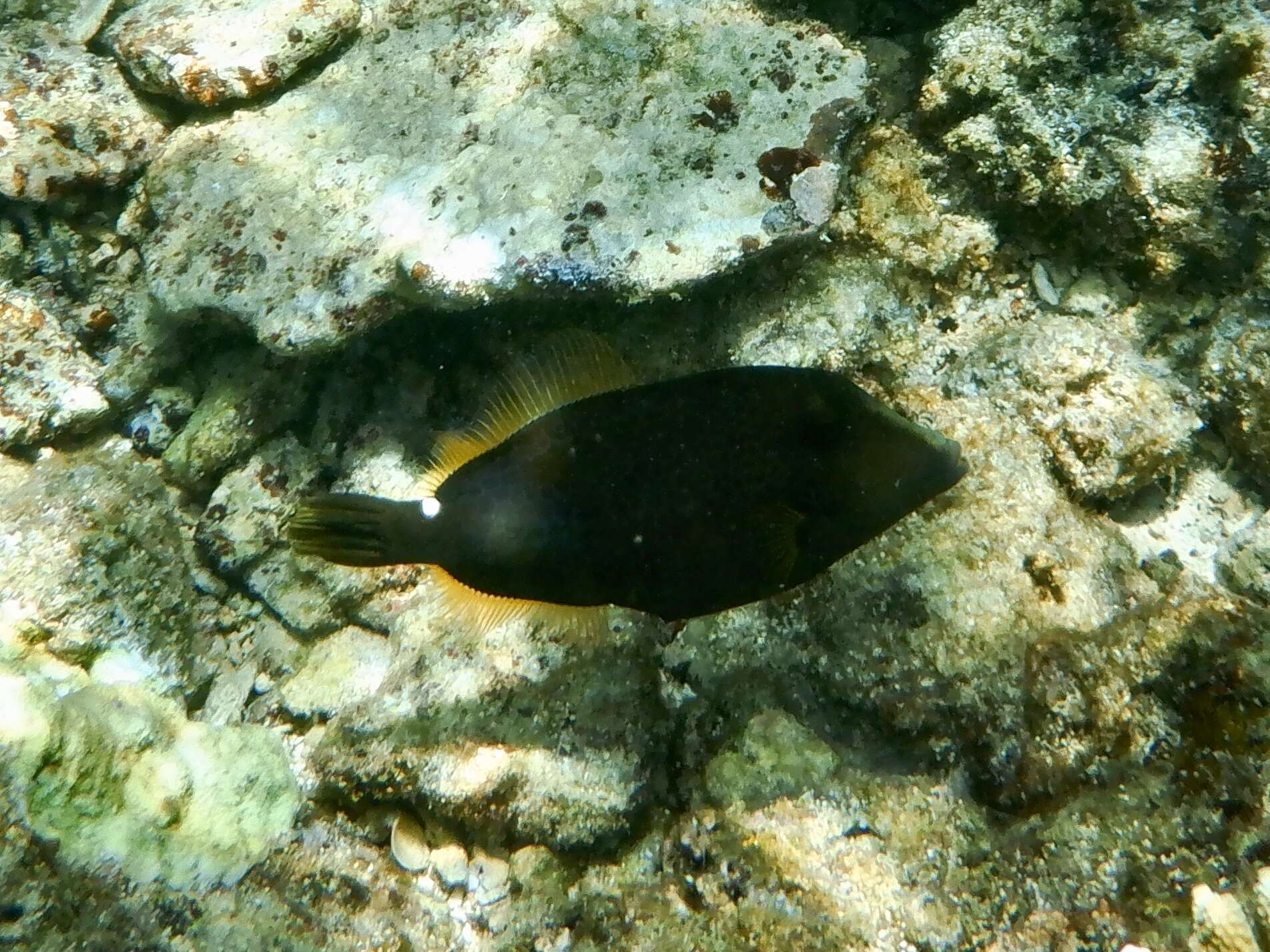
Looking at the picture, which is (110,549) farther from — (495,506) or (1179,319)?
(1179,319)

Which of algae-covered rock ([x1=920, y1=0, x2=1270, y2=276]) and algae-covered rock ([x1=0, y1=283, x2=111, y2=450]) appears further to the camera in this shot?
algae-covered rock ([x1=0, y1=283, x2=111, y2=450])

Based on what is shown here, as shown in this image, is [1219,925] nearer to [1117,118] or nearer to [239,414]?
[1117,118]

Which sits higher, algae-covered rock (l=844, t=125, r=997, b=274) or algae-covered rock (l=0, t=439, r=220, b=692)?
algae-covered rock (l=844, t=125, r=997, b=274)

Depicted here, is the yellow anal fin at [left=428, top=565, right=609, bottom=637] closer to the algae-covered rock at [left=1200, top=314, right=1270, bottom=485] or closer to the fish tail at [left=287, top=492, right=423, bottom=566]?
the fish tail at [left=287, top=492, right=423, bottom=566]

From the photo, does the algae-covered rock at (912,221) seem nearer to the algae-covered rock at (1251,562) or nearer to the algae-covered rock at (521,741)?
the algae-covered rock at (1251,562)

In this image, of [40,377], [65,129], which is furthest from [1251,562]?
[65,129]

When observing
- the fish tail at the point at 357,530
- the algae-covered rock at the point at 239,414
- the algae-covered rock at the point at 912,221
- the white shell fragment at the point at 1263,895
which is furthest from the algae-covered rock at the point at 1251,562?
the algae-covered rock at the point at 239,414

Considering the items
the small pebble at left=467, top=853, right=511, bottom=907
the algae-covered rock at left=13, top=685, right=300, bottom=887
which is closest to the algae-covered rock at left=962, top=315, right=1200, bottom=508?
the small pebble at left=467, top=853, right=511, bottom=907

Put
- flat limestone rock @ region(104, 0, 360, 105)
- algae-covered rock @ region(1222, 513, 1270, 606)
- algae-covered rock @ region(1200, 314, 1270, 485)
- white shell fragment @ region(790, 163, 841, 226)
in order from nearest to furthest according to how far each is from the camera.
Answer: algae-covered rock @ region(1222, 513, 1270, 606)
algae-covered rock @ region(1200, 314, 1270, 485)
white shell fragment @ region(790, 163, 841, 226)
flat limestone rock @ region(104, 0, 360, 105)

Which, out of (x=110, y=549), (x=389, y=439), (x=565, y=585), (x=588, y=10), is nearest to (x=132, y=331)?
(x=110, y=549)
